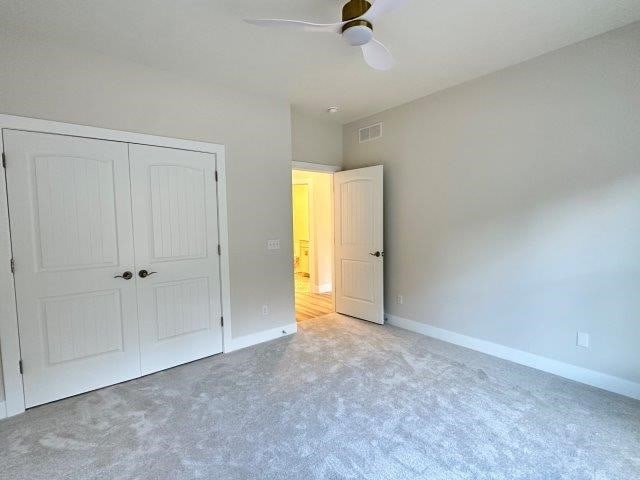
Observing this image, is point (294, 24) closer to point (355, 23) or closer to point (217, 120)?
point (355, 23)

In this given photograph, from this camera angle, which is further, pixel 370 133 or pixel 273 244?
pixel 370 133

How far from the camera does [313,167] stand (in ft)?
14.0

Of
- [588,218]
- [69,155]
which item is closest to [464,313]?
[588,218]

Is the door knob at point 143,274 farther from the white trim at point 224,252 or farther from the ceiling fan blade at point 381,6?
the ceiling fan blade at point 381,6

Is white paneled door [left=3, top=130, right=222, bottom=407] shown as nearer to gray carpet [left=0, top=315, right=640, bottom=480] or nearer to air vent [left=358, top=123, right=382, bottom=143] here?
gray carpet [left=0, top=315, right=640, bottom=480]

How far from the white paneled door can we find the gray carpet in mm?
259

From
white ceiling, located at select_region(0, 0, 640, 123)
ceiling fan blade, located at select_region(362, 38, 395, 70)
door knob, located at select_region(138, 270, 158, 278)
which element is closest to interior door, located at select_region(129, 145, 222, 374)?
door knob, located at select_region(138, 270, 158, 278)

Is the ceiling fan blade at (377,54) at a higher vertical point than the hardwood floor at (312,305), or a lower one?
higher

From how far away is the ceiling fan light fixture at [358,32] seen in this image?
6.06 ft

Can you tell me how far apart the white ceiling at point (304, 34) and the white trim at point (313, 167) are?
110 centimetres

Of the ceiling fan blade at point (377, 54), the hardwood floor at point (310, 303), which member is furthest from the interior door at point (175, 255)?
the ceiling fan blade at point (377, 54)

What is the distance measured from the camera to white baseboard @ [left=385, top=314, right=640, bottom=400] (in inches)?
95.8

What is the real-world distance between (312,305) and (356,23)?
4068mm

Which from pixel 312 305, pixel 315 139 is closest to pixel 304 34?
pixel 315 139
